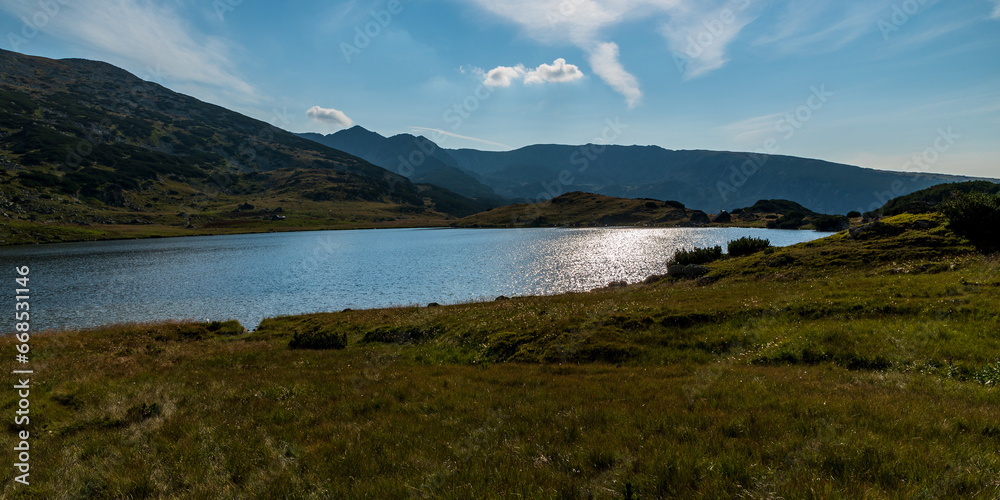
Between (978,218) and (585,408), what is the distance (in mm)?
40475

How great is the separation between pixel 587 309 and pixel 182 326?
3243cm

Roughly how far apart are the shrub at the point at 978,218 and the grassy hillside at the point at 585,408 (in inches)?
381

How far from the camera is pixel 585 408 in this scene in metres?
9.33

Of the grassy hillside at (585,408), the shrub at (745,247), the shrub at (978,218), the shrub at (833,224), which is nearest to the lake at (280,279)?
the shrub at (745,247)

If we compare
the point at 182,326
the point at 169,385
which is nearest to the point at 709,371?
the point at 169,385

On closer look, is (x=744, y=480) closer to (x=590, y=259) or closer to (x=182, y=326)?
(x=182, y=326)

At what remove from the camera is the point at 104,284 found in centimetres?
6400

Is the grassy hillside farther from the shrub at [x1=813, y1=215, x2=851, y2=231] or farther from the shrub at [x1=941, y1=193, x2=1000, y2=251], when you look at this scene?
the shrub at [x1=813, y1=215, x2=851, y2=231]

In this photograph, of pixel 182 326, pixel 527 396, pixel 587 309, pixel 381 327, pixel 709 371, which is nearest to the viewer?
pixel 527 396

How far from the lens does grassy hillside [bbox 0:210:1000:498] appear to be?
19.5ft

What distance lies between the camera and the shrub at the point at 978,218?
28.8 metres

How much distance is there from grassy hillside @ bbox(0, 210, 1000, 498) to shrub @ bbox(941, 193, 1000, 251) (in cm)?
967

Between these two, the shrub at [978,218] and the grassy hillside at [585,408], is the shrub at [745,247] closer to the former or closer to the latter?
the shrub at [978,218]

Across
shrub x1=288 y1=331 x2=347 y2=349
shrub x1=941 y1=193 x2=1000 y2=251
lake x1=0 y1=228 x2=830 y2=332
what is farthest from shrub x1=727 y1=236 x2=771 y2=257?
shrub x1=288 y1=331 x2=347 y2=349
